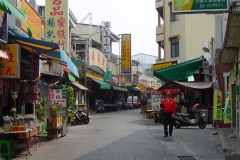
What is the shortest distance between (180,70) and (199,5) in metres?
15.1

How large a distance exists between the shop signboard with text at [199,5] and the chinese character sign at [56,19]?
1256cm

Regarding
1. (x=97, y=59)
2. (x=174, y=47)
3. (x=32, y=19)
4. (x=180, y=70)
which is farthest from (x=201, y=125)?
(x=97, y=59)

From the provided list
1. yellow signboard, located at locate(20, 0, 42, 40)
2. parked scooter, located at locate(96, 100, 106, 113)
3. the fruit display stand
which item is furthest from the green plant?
parked scooter, located at locate(96, 100, 106, 113)

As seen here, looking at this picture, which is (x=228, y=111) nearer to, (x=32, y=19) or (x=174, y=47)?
(x=32, y=19)

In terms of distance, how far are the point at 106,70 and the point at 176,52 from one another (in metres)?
10.0

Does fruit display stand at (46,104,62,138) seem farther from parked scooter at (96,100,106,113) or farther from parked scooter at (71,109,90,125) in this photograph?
parked scooter at (96,100,106,113)

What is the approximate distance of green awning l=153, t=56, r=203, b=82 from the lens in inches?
886

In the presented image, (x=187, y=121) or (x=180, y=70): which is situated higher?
(x=180, y=70)

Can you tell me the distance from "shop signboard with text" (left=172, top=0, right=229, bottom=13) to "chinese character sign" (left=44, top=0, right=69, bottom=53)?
12.6 m

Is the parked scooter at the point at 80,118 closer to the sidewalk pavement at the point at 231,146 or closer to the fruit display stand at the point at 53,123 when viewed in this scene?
the fruit display stand at the point at 53,123

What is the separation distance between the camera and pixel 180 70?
22.9 meters

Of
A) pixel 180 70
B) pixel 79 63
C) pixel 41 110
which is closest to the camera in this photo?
pixel 41 110

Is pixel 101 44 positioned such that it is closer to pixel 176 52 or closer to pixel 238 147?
pixel 176 52

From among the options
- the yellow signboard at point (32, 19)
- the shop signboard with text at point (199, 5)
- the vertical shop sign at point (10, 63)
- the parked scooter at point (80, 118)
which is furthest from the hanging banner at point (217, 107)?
the parked scooter at point (80, 118)
